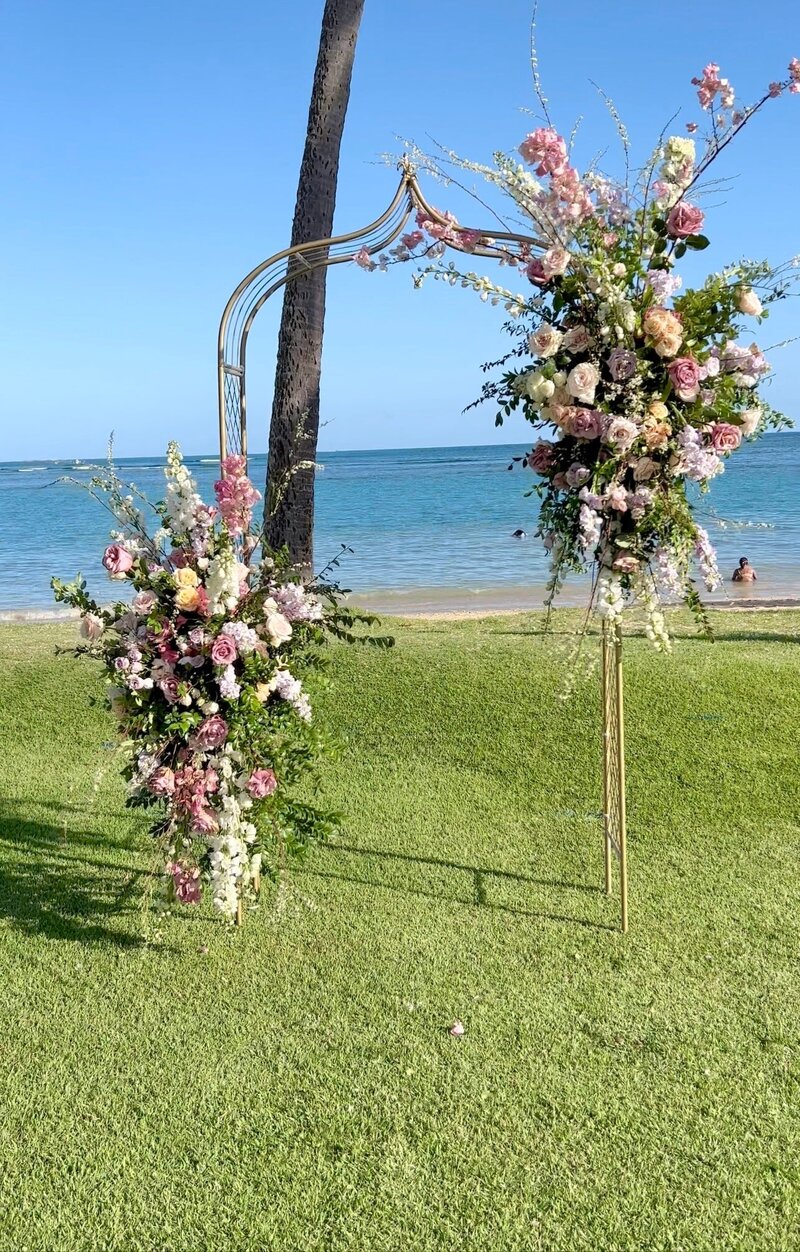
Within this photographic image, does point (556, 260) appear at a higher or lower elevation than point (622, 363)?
higher

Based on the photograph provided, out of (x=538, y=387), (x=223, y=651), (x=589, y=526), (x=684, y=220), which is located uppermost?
(x=684, y=220)

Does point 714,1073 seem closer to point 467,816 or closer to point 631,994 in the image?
point 631,994

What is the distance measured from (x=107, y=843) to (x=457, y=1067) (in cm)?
262

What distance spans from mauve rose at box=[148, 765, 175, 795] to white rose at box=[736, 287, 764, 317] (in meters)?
2.65

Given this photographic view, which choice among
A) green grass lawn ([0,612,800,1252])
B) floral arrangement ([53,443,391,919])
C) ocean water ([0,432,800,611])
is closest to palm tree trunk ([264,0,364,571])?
ocean water ([0,432,800,611])

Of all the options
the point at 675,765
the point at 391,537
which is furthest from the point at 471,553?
the point at 675,765

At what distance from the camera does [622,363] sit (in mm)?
3291

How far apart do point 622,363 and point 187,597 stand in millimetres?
1726

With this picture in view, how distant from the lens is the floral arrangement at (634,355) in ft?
10.8

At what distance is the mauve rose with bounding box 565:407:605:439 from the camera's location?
3311 millimetres

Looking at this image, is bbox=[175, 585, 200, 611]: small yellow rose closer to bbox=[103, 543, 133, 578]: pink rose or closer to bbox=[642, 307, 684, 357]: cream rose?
bbox=[103, 543, 133, 578]: pink rose

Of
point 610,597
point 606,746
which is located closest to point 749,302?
point 610,597

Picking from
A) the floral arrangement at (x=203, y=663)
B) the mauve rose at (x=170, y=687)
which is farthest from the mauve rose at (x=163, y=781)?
the mauve rose at (x=170, y=687)

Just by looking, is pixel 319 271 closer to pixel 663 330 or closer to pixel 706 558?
pixel 663 330
